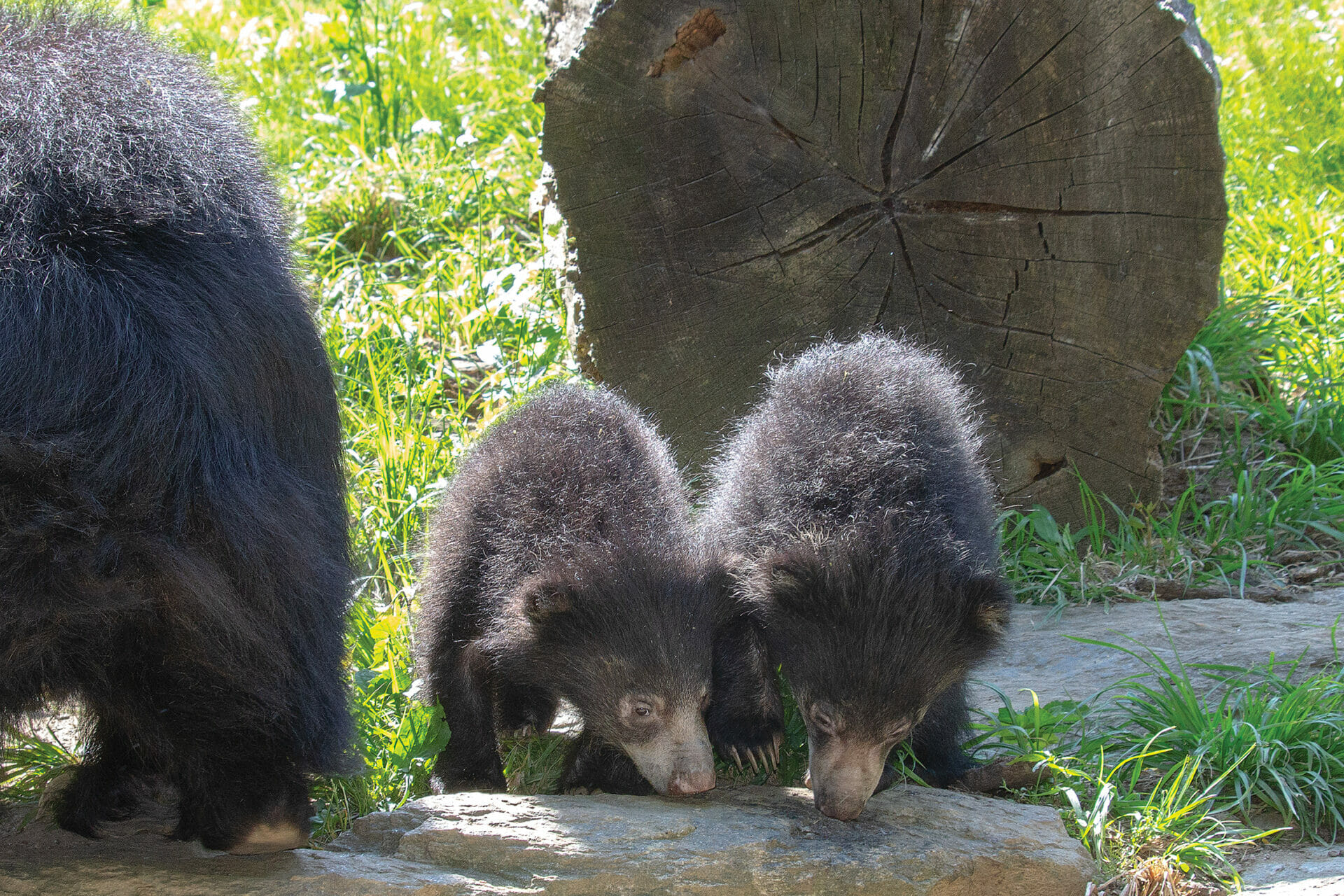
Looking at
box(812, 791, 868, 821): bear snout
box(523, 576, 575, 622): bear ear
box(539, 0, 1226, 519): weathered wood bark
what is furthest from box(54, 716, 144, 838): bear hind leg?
box(539, 0, 1226, 519): weathered wood bark

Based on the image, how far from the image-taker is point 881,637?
9.87 ft

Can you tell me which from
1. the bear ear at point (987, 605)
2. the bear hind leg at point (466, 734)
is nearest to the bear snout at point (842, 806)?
the bear ear at point (987, 605)

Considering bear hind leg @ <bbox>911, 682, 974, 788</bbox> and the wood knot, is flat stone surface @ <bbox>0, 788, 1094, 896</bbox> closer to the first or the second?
bear hind leg @ <bbox>911, 682, 974, 788</bbox>

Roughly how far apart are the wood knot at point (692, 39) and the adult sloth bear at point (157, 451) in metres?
1.45

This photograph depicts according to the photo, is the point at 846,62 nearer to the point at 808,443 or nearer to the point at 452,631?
the point at 808,443

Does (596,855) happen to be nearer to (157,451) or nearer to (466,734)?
(466,734)

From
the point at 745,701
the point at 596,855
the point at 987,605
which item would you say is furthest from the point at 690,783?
the point at 987,605

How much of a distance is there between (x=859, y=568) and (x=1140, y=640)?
1421 mm

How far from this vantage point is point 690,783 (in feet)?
10.1

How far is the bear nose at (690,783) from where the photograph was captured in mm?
3082

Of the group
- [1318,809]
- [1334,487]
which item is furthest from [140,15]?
[1334,487]

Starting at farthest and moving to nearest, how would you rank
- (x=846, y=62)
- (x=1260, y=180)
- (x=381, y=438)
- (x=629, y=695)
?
(x=1260, y=180)
(x=381, y=438)
(x=846, y=62)
(x=629, y=695)

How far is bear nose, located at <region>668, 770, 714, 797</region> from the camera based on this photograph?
3.08 m

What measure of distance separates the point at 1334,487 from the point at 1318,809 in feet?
6.14
